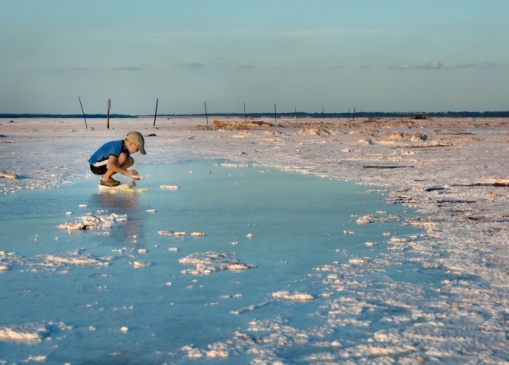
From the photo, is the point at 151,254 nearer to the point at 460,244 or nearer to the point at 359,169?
the point at 460,244

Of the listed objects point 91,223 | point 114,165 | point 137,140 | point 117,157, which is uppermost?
point 137,140

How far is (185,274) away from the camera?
14.9ft

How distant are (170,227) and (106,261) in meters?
1.57

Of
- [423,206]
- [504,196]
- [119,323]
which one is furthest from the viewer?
[504,196]

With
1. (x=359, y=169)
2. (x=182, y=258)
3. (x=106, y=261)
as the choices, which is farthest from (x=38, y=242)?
(x=359, y=169)

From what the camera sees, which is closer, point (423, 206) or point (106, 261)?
point (106, 261)

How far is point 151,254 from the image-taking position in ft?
17.1

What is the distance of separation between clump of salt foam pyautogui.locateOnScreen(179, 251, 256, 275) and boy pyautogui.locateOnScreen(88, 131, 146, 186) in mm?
5273

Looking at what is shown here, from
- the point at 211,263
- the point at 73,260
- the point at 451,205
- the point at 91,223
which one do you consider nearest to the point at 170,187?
the point at 91,223

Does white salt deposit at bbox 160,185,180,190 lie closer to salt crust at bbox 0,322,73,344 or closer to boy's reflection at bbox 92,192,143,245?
boy's reflection at bbox 92,192,143,245

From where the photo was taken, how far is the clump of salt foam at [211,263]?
463cm

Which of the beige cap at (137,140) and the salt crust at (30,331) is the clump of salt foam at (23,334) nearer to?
the salt crust at (30,331)

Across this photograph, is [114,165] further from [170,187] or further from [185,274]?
[185,274]

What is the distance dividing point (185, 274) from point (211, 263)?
33 centimetres
